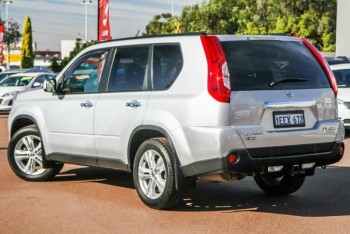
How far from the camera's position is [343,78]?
16.7 meters

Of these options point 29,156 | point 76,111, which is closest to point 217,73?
point 76,111

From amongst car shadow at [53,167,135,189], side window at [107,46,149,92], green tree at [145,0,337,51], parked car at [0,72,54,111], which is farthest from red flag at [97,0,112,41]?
green tree at [145,0,337,51]

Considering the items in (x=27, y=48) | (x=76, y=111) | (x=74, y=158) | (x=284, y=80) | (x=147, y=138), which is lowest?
(x=74, y=158)

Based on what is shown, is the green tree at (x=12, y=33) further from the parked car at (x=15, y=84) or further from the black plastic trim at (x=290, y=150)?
the black plastic trim at (x=290, y=150)

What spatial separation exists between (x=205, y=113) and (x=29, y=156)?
3.59 metres

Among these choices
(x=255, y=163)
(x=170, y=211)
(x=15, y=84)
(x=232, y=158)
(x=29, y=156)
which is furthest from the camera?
(x=15, y=84)

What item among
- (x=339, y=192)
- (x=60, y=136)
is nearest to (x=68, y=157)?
(x=60, y=136)

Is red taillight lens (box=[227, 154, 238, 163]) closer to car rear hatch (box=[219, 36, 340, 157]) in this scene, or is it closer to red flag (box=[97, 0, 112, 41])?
car rear hatch (box=[219, 36, 340, 157])

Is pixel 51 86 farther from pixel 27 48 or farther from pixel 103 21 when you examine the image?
pixel 27 48

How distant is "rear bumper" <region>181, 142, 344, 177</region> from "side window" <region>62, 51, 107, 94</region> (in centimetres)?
198

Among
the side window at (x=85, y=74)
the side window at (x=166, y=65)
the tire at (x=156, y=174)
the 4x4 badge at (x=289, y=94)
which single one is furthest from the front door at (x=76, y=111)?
the 4x4 badge at (x=289, y=94)

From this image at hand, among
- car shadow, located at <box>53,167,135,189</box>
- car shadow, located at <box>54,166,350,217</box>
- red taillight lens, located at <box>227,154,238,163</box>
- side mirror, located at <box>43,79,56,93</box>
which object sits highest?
side mirror, located at <box>43,79,56,93</box>

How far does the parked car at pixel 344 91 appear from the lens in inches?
616

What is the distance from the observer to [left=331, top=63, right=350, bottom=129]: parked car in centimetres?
1564
